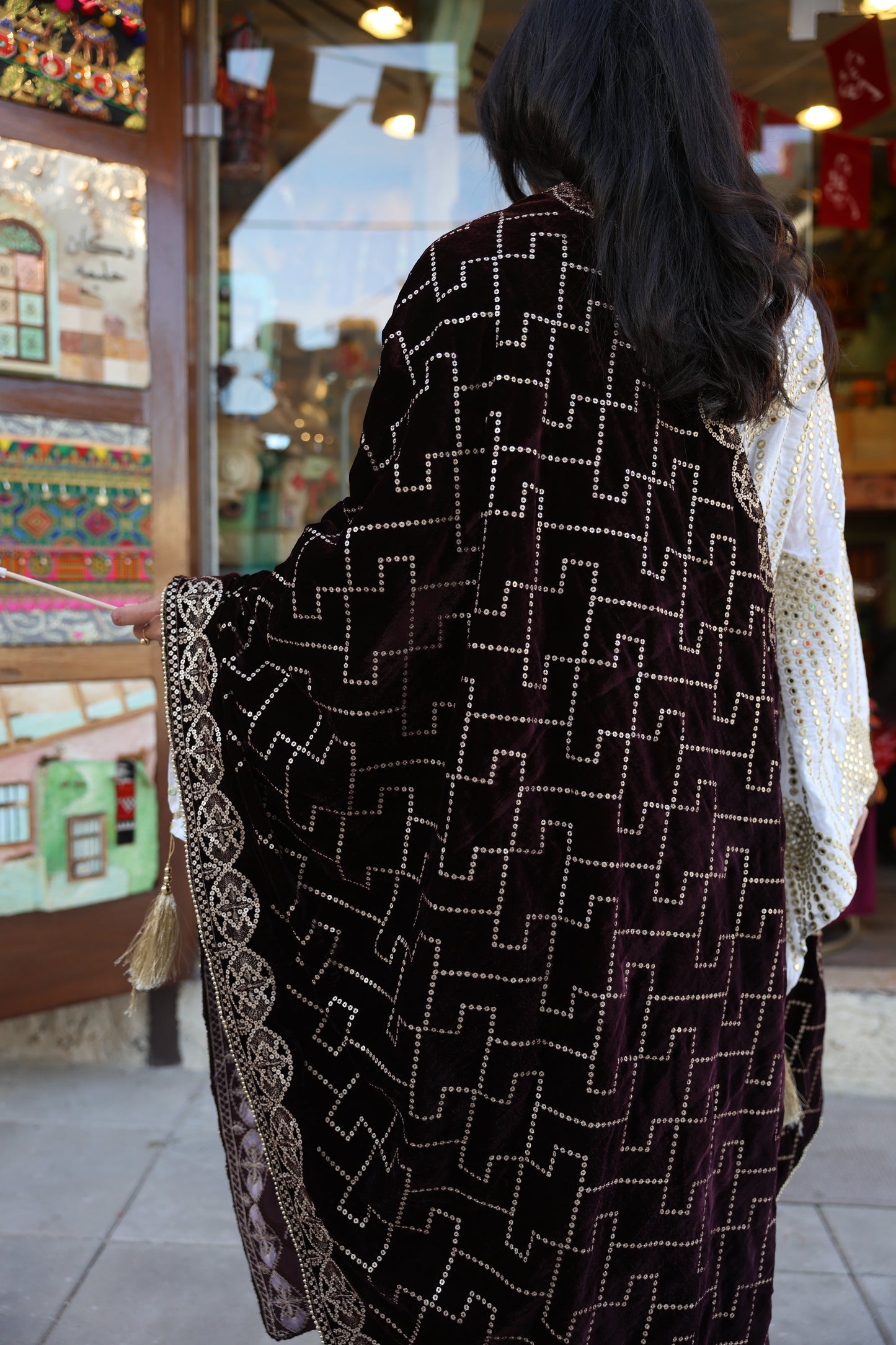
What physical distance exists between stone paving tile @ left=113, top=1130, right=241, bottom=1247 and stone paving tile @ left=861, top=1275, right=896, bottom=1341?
122 cm

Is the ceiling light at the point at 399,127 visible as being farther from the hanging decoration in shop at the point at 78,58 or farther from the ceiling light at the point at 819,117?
the ceiling light at the point at 819,117

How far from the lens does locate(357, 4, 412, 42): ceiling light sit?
3.38 metres

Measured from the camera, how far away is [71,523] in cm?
269

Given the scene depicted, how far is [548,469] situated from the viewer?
127 cm

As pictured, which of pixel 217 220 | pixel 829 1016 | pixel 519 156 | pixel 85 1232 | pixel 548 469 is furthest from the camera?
pixel 217 220

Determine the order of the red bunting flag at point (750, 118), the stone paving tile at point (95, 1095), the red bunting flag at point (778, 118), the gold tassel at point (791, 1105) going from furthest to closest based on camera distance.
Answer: the red bunting flag at point (778, 118) → the red bunting flag at point (750, 118) → the stone paving tile at point (95, 1095) → the gold tassel at point (791, 1105)

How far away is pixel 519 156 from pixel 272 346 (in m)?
2.10

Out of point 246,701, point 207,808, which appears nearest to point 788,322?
point 246,701

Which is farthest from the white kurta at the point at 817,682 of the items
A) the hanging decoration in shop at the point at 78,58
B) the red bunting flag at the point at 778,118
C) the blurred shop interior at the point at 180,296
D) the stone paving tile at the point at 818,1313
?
the red bunting flag at the point at 778,118

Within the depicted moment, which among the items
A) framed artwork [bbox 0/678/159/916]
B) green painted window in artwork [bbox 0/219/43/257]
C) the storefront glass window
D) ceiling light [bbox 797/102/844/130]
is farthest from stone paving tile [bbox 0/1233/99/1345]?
ceiling light [bbox 797/102/844/130]

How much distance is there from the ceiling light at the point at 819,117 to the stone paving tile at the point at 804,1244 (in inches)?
127

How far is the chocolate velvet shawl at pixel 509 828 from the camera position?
1.27 m

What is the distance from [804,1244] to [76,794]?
6.17 ft

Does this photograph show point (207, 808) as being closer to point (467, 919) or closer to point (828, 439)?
point (467, 919)
